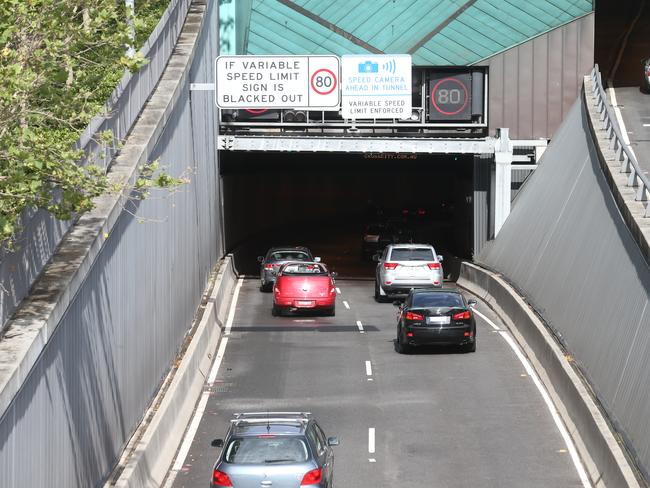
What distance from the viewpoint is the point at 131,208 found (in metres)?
19.2

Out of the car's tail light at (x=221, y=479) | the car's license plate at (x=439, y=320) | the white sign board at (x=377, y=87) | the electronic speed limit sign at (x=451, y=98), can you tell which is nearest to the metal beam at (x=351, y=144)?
the electronic speed limit sign at (x=451, y=98)

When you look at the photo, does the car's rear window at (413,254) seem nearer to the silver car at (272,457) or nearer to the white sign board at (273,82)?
the white sign board at (273,82)

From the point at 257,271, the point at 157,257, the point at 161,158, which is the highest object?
the point at 161,158

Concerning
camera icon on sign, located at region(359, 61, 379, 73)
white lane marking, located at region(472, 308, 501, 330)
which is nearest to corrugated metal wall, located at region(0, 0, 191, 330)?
camera icon on sign, located at region(359, 61, 379, 73)

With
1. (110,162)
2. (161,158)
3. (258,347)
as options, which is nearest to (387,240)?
(258,347)

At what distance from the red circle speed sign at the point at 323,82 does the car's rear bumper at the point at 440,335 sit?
21.1ft

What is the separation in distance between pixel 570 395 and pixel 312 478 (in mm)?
7934

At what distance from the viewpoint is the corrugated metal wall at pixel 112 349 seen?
1269cm

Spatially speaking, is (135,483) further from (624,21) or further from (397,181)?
(397,181)

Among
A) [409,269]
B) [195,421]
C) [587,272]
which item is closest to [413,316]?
[587,272]

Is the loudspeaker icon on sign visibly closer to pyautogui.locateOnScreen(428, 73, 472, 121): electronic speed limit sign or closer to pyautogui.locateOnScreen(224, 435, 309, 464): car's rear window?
pyautogui.locateOnScreen(428, 73, 472, 121): electronic speed limit sign

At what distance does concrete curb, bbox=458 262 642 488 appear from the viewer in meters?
17.5

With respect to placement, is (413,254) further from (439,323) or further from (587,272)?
(587,272)

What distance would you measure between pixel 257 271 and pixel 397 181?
3121 cm
